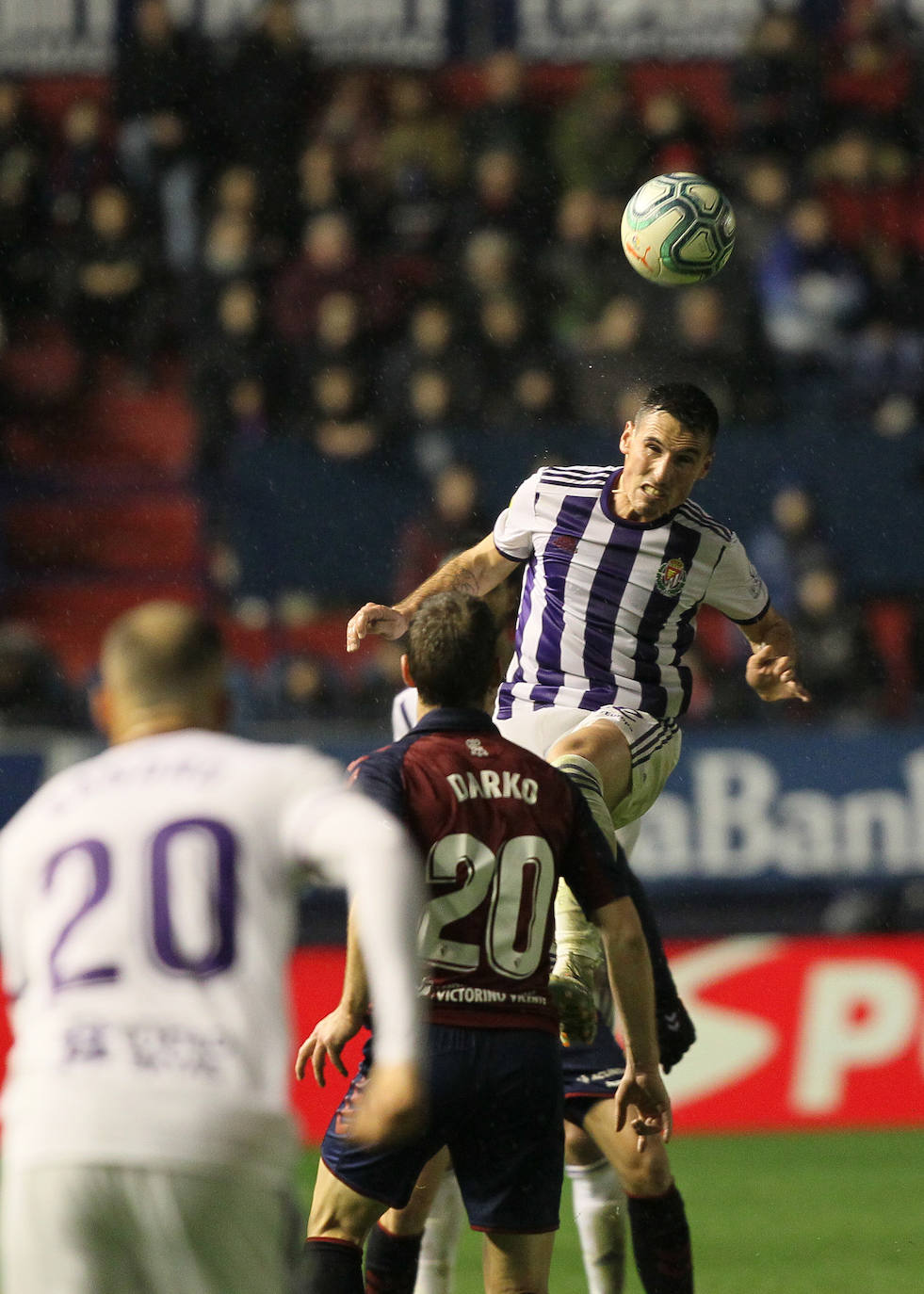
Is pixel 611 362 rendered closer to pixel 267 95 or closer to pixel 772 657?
pixel 267 95

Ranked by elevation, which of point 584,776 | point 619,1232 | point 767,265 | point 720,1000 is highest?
point 767,265

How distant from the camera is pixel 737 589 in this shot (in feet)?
20.0

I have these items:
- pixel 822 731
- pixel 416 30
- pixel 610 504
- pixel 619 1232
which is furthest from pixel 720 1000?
pixel 416 30

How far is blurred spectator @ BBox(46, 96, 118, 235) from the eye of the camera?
13.7 meters

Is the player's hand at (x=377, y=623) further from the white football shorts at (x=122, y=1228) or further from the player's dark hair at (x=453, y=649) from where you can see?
the white football shorts at (x=122, y=1228)

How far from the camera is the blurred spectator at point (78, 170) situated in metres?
13.7

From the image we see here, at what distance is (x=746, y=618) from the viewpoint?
619cm

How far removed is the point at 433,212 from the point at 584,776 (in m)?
9.07

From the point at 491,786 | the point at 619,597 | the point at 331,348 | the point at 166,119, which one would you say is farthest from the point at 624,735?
the point at 166,119

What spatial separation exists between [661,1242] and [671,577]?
1949mm

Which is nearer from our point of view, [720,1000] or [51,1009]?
[51,1009]

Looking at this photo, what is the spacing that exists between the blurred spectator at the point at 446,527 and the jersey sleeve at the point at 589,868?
690 cm

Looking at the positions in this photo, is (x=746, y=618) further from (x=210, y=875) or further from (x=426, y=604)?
(x=210, y=875)

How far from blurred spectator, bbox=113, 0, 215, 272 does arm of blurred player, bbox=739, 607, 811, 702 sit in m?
8.45
